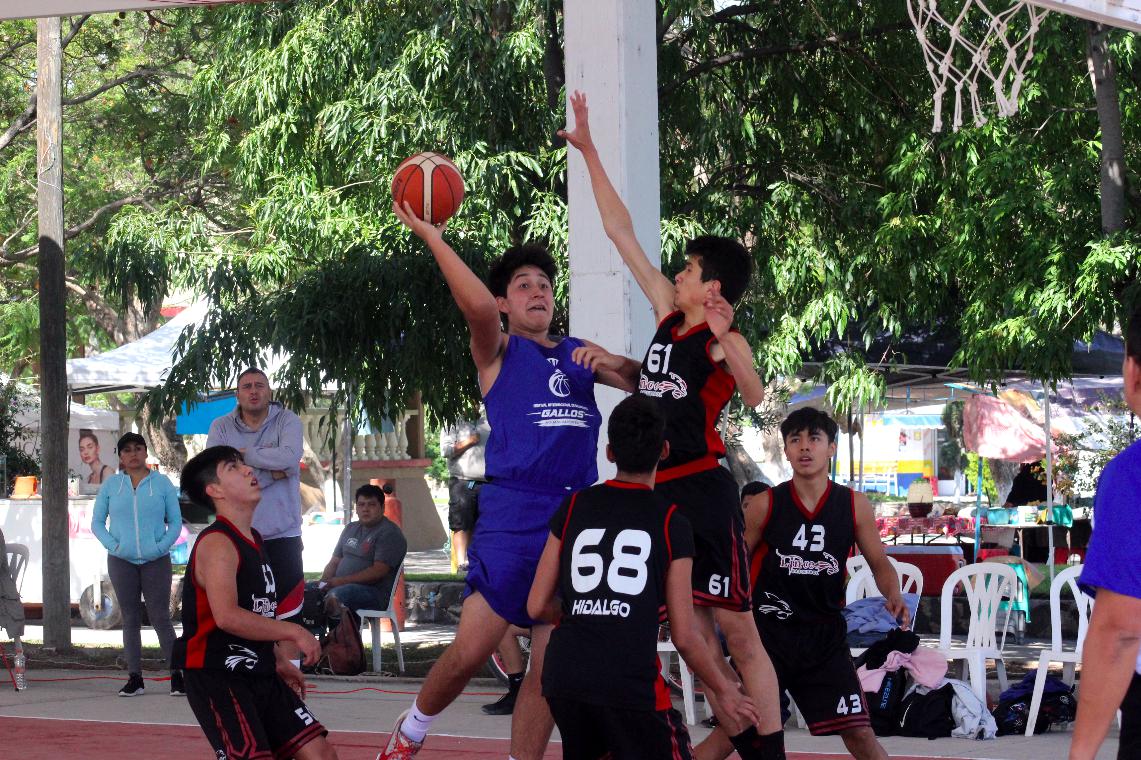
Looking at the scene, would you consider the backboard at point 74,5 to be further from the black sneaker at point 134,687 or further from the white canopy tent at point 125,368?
the white canopy tent at point 125,368

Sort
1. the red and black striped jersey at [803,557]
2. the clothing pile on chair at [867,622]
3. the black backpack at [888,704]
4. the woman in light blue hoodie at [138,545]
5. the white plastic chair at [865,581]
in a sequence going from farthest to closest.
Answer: the woman in light blue hoodie at [138,545]
the white plastic chair at [865,581]
the clothing pile on chair at [867,622]
the black backpack at [888,704]
the red and black striped jersey at [803,557]

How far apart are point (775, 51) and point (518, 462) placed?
325 inches

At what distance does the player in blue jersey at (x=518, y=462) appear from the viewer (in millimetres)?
5418

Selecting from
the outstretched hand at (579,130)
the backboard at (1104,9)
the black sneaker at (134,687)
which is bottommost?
the black sneaker at (134,687)

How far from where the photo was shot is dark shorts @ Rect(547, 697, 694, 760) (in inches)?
174

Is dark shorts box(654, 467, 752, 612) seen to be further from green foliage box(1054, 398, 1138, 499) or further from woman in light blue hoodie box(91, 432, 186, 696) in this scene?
green foliage box(1054, 398, 1138, 499)

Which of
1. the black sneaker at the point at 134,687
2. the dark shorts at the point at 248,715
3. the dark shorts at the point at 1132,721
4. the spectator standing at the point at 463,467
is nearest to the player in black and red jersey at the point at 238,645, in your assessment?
the dark shorts at the point at 248,715

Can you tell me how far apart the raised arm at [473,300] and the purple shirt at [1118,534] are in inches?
105

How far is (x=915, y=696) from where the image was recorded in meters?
8.68

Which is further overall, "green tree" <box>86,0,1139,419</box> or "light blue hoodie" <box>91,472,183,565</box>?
"green tree" <box>86,0,1139,419</box>

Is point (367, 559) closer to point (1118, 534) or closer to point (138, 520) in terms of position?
point (138, 520)

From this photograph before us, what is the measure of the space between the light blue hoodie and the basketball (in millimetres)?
4755

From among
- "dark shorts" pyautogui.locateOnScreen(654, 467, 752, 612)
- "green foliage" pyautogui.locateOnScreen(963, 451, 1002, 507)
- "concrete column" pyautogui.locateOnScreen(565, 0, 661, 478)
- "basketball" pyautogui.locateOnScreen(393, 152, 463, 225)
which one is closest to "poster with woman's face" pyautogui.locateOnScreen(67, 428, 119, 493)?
"concrete column" pyautogui.locateOnScreen(565, 0, 661, 478)

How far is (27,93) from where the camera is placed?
82.9ft
